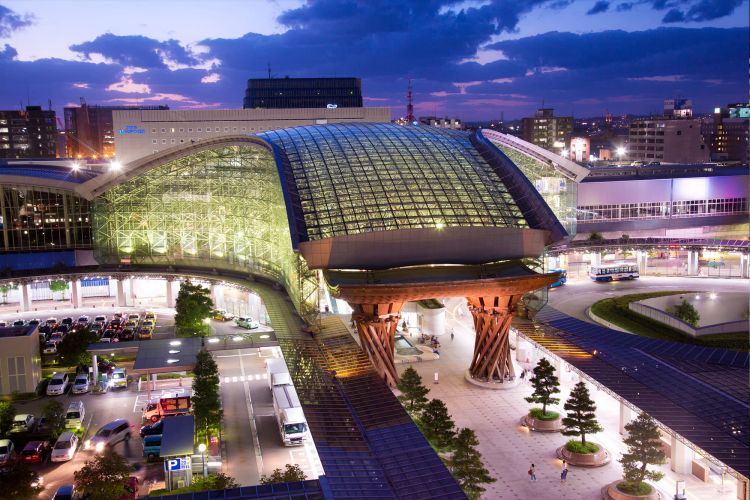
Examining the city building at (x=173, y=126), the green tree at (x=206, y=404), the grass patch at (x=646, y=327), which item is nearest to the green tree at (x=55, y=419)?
the green tree at (x=206, y=404)

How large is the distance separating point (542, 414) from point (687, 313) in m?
22.4

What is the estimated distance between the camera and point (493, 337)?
41.9 meters

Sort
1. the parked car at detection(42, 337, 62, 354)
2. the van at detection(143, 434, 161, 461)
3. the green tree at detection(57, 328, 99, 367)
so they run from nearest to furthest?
the van at detection(143, 434, 161, 461) → the green tree at detection(57, 328, 99, 367) → the parked car at detection(42, 337, 62, 354)

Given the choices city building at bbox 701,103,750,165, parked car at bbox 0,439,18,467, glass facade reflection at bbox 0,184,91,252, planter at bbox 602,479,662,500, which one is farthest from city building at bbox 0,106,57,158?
planter at bbox 602,479,662,500

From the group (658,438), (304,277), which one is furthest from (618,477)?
(304,277)

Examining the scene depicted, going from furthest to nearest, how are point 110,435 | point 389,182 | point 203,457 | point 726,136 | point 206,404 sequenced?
point 726,136
point 389,182
point 206,404
point 110,435
point 203,457

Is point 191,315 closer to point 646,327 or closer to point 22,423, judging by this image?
point 22,423

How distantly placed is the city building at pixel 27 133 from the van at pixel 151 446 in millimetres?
157426

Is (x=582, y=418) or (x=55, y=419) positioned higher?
(x=582, y=418)

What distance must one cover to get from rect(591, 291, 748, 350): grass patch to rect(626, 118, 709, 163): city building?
9226 centimetres

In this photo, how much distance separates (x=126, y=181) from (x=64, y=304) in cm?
1146

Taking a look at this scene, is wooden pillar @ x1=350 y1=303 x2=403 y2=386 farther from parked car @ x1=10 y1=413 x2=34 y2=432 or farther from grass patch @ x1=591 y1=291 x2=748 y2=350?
grass patch @ x1=591 y1=291 x2=748 y2=350

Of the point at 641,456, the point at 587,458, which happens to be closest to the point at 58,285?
the point at 587,458

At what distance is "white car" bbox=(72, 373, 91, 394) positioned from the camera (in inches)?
1684
